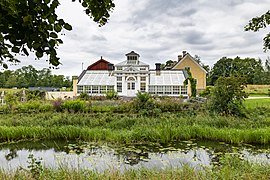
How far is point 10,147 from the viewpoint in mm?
8023

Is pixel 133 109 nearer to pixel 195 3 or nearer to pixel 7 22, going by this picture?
pixel 195 3

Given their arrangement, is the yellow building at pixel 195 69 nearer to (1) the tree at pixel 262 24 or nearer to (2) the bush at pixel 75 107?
(2) the bush at pixel 75 107

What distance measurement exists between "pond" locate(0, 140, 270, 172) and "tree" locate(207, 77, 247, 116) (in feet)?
14.8

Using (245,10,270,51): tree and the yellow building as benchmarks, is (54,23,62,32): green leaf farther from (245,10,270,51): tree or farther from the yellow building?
the yellow building

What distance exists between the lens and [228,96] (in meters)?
12.2

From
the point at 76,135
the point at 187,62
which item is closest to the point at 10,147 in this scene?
the point at 76,135

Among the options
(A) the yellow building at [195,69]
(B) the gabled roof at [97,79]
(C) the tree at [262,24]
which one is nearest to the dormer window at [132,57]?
(B) the gabled roof at [97,79]

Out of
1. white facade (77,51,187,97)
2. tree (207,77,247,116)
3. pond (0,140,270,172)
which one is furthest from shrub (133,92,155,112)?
white facade (77,51,187,97)

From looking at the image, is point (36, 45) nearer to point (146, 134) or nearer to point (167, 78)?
point (146, 134)

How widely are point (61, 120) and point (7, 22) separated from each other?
1033 cm

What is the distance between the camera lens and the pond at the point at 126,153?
6.13 m

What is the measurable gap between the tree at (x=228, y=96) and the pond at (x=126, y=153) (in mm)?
4508

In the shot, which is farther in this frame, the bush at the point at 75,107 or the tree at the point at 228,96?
the bush at the point at 75,107

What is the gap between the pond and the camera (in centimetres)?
Answer: 613
